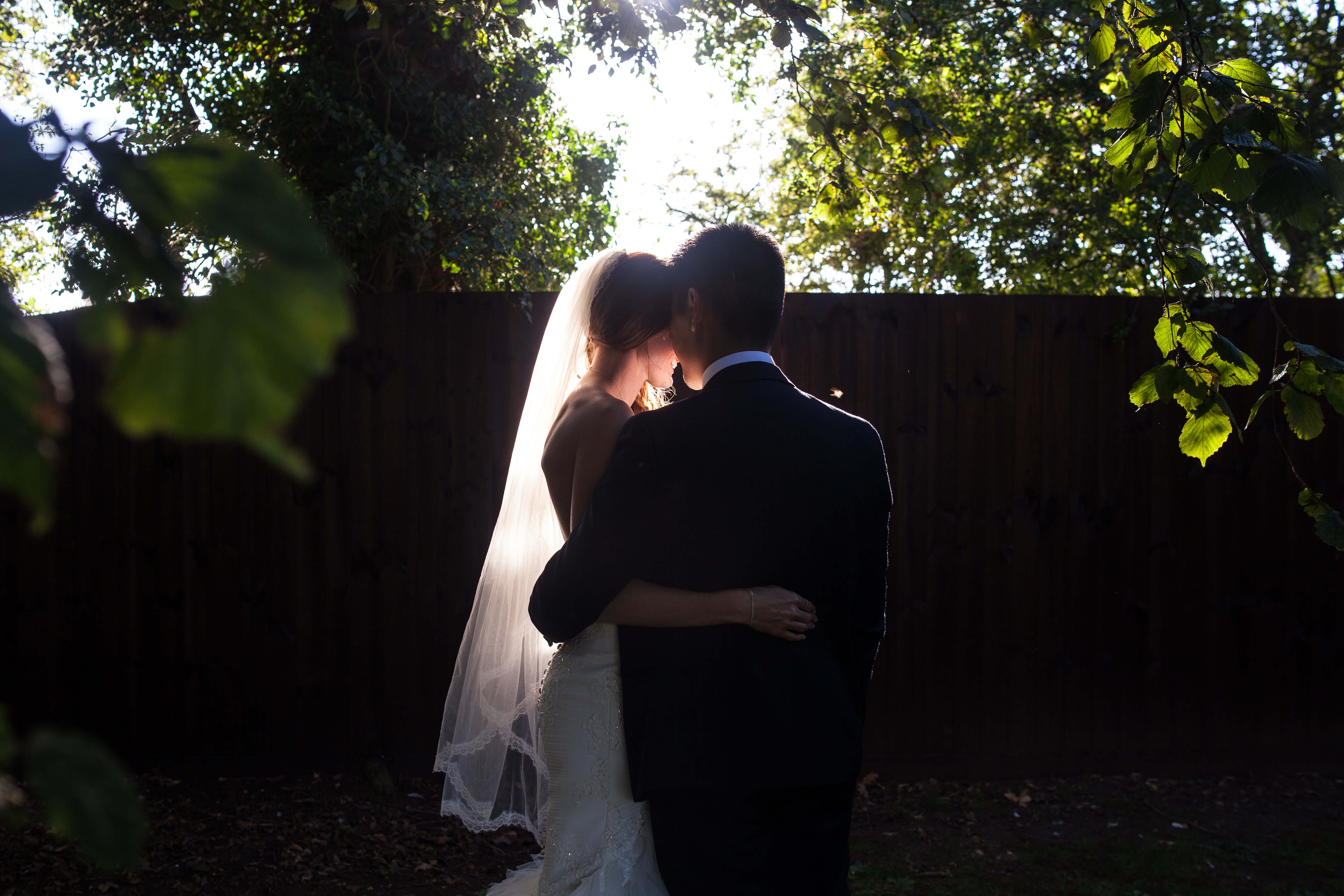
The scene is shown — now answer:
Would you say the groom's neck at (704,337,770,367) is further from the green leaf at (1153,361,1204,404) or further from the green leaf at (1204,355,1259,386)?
the green leaf at (1204,355,1259,386)

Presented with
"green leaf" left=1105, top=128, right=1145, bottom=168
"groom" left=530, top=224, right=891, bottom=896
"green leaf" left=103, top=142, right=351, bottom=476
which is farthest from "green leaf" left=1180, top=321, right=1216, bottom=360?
"green leaf" left=103, top=142, right=351, bottom=476

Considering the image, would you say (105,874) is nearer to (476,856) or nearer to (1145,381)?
(476,856)

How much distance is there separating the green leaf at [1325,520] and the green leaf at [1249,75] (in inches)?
31.0

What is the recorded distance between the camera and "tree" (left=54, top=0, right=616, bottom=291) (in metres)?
5.07

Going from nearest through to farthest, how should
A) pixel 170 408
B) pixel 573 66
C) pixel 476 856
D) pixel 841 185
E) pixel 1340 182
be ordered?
pixel 170 408 → pixel 1340 182 → pixel 841 185 → pixel 476 856 → pixel 573 66

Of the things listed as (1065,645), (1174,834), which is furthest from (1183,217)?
(1174,834)

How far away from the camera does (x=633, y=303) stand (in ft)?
6.65

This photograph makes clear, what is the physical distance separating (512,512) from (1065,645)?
9.38 feet

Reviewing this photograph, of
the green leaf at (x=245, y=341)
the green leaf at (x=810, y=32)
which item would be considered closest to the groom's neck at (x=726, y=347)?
the green leaf at (x=810, y=32)

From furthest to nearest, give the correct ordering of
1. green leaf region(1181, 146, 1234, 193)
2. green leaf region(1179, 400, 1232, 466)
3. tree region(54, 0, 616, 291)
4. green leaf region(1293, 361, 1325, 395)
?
tree region(54, 0, 616, 291) → green leaf region(1179, 400, 1232, 466) → green leaf region(1293, 361, 1325, 395) → green leaf region(1181, 146, 1234, 193)

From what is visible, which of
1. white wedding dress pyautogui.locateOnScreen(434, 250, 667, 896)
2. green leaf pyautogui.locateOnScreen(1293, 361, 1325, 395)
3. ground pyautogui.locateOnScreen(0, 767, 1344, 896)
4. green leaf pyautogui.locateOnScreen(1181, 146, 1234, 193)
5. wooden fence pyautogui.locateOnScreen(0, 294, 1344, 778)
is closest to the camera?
green leaf pyautogui.locateOnScreen(1181, 146, 1234, 193)

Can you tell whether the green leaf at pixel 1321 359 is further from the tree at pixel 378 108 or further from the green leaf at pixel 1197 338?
the tree at pixel 378 108

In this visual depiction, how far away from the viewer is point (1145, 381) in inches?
76.4

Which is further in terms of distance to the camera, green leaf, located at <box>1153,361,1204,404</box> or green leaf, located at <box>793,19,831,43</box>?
green leaf, located at <box>793,19,831,43</box>
